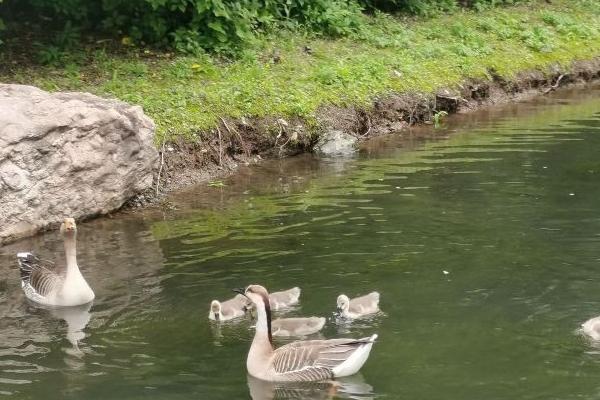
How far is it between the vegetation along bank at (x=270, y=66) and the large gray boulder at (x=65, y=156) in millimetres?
1332

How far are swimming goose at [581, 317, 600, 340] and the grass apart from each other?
9584 millimetres

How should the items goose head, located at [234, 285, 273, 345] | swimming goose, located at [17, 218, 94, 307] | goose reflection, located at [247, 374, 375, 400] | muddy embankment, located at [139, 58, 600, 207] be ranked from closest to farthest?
goose reflection, located at [247, 374, 375, 400], goose head, located at [234, 285, 273, 345], swimming goose, located at [17, 218, 94, 307], muddy embankment, located at [139, 58, 600, 207]

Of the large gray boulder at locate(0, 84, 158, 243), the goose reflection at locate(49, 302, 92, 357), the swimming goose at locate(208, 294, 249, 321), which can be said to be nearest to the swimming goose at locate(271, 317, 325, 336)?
the swimming goose at locate(208, 294, 249, 321)

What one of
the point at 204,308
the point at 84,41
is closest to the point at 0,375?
the point at 204,308

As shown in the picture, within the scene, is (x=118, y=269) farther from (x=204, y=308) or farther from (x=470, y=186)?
(x=470, y=186)

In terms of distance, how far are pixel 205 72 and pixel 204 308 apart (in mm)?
9805

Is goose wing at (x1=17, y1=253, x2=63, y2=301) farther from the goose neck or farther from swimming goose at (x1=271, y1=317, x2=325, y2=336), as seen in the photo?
swimming goose at (x1=271, y1=317, x2=325, y2=336)

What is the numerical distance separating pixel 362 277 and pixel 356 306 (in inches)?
65.0

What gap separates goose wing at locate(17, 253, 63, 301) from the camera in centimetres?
1273

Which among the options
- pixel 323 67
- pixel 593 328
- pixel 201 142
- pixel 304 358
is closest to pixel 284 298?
pixel 304 358

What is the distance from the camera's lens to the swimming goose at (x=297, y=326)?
11.2 metres

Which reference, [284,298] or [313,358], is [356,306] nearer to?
[284,298]

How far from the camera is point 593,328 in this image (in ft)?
34.6

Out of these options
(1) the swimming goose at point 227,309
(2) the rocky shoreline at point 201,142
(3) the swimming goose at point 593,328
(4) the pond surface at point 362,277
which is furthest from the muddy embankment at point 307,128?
(3) the swimming goose at point 593,328
